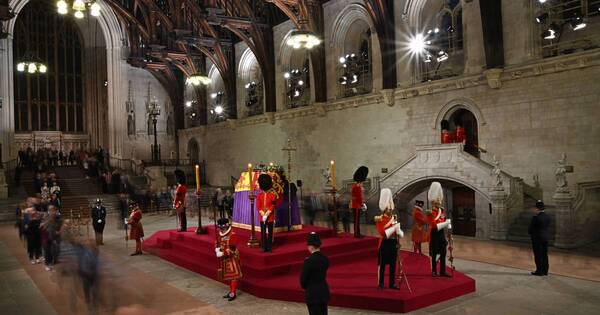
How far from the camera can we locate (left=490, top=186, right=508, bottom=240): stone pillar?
40.0 feet

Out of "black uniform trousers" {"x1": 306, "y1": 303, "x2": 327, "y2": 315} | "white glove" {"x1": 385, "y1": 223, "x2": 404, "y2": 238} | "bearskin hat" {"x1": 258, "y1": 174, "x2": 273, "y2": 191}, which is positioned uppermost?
"bearskin hat" {"x1": 258, "y1": 174, "x2": 273, "y2": 191}

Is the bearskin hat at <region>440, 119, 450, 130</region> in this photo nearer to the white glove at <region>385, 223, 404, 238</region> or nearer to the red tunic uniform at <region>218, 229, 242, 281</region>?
the white glove at <region>385, 223, 404, 238</region>

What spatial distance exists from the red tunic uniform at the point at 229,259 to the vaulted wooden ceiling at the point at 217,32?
1128 centimetres

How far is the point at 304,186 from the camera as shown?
21562mm

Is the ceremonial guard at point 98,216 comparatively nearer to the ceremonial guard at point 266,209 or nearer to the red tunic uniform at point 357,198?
the ceremonial guard at point 266,209

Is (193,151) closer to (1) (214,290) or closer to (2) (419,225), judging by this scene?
(1) (214,290)

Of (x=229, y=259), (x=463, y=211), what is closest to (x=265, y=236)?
(x=229, y=259)

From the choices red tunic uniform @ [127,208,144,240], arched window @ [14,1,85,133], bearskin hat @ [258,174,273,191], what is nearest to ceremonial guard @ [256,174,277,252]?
bearskin hat @ [258,174,273,191]

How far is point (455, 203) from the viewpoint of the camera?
15352 mm

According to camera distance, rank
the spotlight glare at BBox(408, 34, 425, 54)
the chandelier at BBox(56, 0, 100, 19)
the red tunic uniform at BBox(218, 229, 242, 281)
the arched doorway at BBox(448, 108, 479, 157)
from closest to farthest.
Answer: the red tunic uniform at BBox(218, 229, 242, 281)
the chandelier at BBox(56, 0, 100, 19)
the arched doorway at BBox(448, 108, 479, 157)
the spotlight glare at BBox(408, 34, 425, 54)

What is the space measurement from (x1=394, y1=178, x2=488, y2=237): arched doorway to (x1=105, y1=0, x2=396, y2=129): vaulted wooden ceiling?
4285 millimetres

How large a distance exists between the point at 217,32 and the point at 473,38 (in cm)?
1550

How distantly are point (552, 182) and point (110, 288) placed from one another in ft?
38.2

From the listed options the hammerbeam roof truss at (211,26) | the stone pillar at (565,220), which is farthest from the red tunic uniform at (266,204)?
the hammerbeam roof truss at (211,26)
